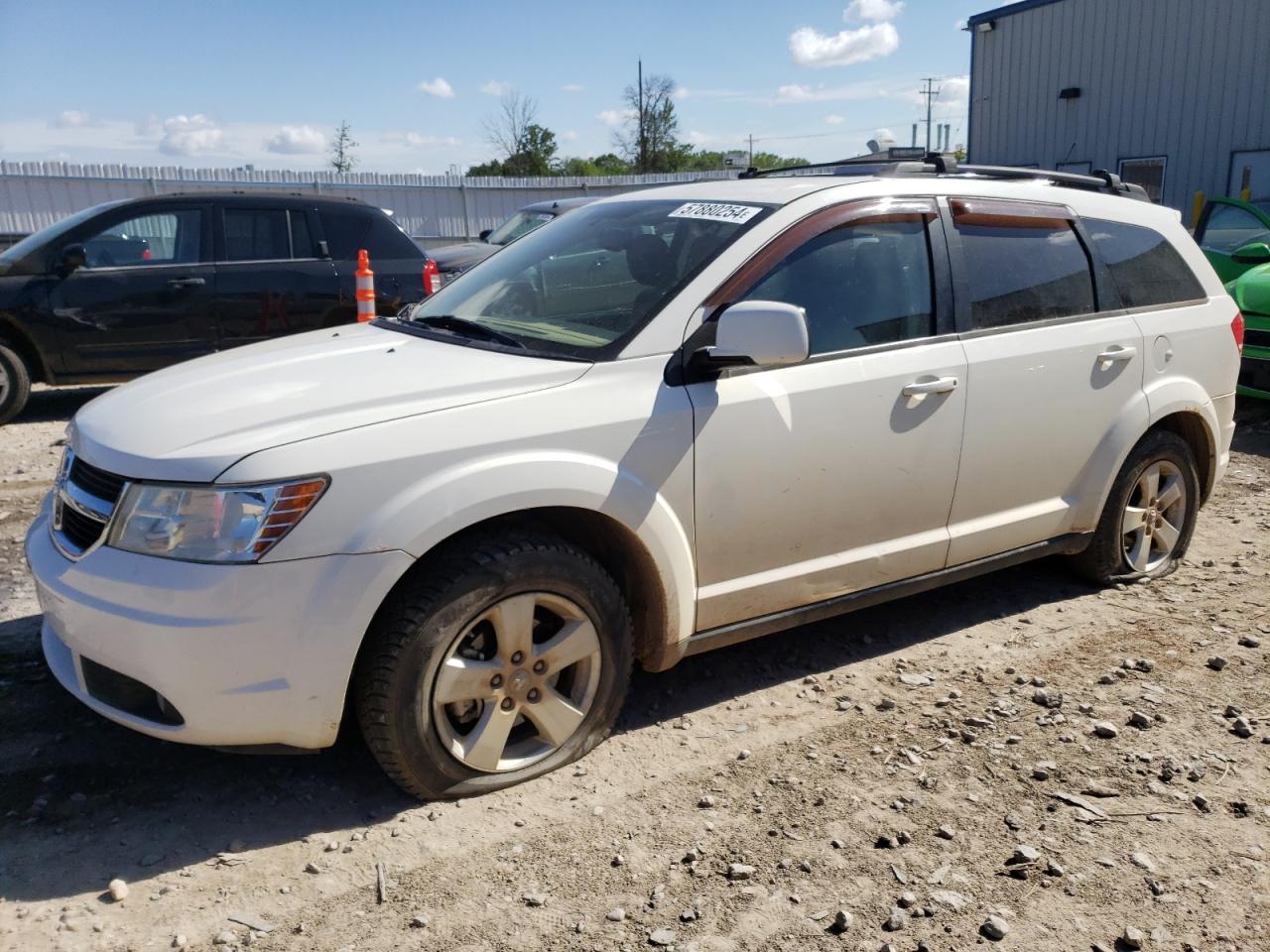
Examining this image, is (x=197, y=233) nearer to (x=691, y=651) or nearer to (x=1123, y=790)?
(x=691, y=651)

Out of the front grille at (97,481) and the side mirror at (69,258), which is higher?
the side mirror at (69,258)

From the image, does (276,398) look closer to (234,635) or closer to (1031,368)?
(234,635)

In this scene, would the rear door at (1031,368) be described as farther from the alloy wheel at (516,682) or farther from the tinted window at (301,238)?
the tinted window at (301,238)

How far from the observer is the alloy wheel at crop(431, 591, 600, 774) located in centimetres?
302

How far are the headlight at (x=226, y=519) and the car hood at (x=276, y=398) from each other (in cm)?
6

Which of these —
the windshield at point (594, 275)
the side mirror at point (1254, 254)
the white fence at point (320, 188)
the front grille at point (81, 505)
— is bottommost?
the front grille at point (81, 505)

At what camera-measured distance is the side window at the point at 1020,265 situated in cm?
406

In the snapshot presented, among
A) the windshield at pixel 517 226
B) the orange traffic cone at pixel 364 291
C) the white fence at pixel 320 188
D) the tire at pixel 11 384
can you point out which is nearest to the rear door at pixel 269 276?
the orange traffic cone at pixel 364 291

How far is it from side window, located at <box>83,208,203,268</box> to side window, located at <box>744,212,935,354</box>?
6.75 m

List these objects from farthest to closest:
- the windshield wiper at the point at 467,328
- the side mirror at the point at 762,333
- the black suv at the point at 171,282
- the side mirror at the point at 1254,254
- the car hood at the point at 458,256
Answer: the car hood at the point at 458,256 → the side mirror at the point at 1254,254 → the black suv at the point at 171,282 → the windshield wiper at the point at 467,328 → the side mirror at the point at 762,333

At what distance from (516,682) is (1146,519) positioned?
3246mm

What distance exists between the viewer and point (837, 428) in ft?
11.8

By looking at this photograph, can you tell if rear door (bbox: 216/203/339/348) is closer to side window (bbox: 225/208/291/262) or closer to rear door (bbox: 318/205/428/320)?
side window (bbox: 225/208/291/262)

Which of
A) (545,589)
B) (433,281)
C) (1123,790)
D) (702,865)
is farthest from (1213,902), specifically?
(433,281)
